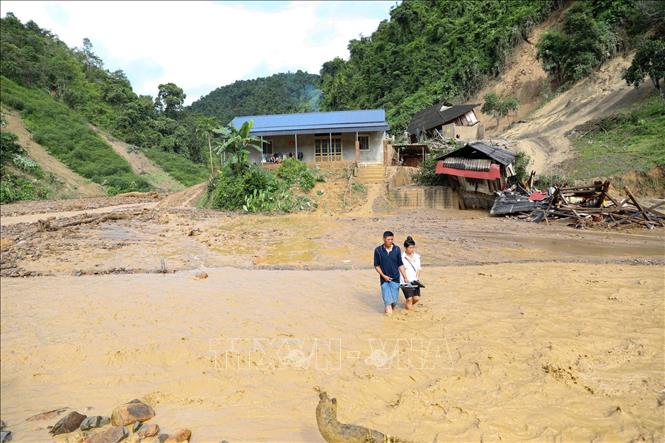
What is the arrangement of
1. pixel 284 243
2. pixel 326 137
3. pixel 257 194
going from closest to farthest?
pixel 284 243 → pixel 257 194 → pixel 326 137

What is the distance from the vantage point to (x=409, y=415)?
3.81 m

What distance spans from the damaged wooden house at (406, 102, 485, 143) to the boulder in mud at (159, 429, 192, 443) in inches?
1150

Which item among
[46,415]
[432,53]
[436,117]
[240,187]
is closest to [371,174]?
[240,187]

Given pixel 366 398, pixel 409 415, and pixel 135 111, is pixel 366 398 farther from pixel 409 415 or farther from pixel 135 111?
pixel 135 111

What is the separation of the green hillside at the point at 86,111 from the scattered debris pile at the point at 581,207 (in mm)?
19608

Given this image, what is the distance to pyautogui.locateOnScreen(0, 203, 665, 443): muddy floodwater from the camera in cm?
383

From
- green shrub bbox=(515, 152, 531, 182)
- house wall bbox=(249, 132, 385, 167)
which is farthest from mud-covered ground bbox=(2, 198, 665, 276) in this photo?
house wall bbox=(249, 132, 385, 167)

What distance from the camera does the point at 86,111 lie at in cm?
4662

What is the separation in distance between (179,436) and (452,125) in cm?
3115

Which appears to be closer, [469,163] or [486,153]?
[486,153]

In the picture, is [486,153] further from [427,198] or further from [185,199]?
[185,199]

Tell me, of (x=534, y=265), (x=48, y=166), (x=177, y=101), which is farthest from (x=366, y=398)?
(x=177, y=101)

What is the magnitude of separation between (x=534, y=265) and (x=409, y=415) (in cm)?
710

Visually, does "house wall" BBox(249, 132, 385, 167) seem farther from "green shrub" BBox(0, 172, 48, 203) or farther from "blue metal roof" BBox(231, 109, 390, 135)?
"green shrub" BBox(0, 172, 48, 203)
